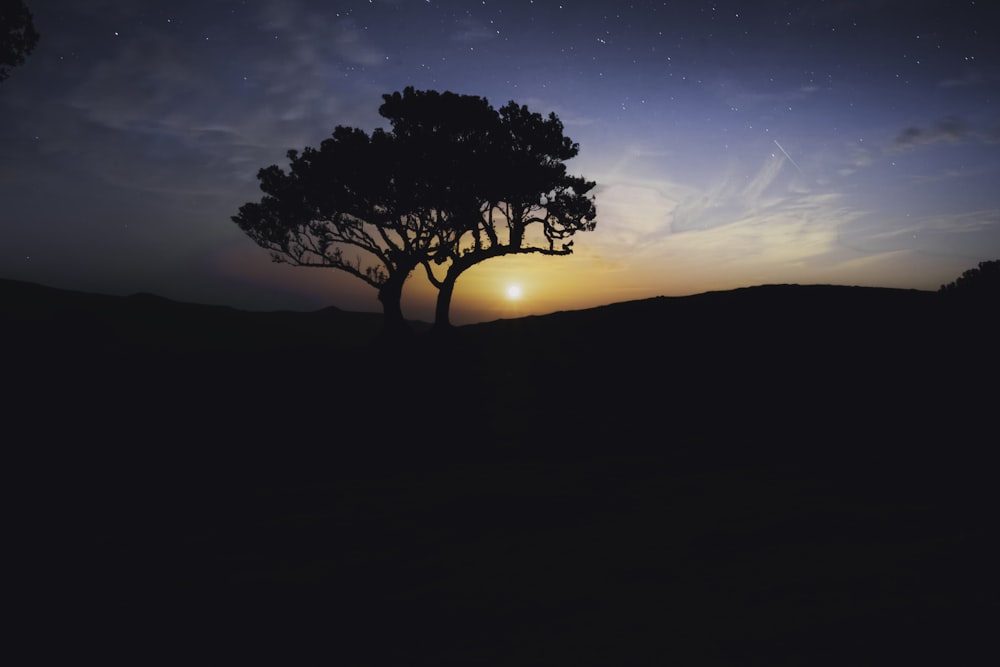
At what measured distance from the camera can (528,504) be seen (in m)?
7.63

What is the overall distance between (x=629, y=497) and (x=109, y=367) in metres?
17.1

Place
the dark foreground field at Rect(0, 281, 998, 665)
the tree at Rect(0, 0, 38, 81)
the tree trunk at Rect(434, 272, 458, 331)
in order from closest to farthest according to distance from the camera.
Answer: the dark foreground field at Rect(0, 281, 998, 665), the tree at Rect(0, 0, 38, 81), the tree trunk at Rect(434, 272, 458, 331)

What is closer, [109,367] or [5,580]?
[5,580]

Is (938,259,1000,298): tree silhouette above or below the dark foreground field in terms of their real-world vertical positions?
above

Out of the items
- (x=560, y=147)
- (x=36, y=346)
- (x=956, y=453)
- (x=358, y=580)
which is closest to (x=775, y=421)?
(x=956, y=453)

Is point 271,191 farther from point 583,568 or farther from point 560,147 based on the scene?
point 583,568

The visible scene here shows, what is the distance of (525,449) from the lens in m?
10.8

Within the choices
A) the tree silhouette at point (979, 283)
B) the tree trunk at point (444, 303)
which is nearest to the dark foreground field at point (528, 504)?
the tree silhouette at point (979, 283)

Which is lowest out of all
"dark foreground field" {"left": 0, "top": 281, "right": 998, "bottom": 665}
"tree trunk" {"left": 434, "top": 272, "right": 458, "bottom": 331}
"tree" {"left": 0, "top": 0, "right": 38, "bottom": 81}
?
"dark foreground field" {"left": 0, "top": 281, "right": 998, "bottom": 665}

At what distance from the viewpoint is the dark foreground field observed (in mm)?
4484

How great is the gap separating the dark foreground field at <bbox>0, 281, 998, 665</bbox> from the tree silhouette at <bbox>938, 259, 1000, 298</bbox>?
3052 millimetres

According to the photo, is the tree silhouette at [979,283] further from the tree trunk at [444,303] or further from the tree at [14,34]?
the tree at [14,34]

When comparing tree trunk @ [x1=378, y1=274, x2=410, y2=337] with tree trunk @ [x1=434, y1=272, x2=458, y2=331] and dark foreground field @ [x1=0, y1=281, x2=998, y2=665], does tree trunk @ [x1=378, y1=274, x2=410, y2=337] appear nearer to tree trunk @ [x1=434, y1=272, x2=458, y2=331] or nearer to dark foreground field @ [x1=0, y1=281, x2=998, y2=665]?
tree trunk @ [x1=434, y1=272, x2=458, y2=331]

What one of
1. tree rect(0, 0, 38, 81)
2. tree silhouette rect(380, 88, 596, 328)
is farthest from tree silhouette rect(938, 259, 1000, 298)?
tree rect(0, 0, 38, 81)
